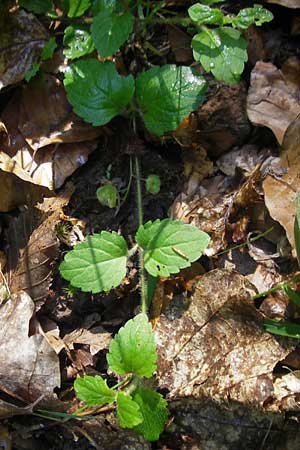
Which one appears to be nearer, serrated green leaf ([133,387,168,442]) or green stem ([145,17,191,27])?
serrated green leaf ([133,387,168,442])

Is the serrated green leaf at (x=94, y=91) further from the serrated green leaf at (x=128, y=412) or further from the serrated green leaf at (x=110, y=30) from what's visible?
the serrated green leaf at (x=128, y=412)

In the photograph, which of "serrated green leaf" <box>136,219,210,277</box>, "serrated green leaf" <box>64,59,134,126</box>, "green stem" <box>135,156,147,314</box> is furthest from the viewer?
"serrated green leaf" <box>64,59,134,126</box>

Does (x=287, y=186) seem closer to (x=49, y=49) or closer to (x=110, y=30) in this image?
(x=110, y=30)

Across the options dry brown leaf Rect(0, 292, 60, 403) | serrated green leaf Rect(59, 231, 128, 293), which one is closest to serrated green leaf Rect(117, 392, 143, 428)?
dry brown leaf Rect(0, 292, 60, 403)

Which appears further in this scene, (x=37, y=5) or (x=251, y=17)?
(x=37, y=5)

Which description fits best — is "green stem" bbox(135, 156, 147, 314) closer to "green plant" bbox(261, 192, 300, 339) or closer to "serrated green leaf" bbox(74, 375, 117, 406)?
"serrated green leaf" bbox(74, 375, 117, 406)

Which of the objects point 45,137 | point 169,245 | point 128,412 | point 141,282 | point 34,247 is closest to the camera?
point 128,412

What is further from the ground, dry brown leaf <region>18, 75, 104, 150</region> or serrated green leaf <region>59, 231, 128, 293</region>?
dry brown leaf <region>18, 75, 104, 150</region>

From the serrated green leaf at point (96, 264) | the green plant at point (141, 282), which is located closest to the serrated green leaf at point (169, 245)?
the green plant at point (141, 282)

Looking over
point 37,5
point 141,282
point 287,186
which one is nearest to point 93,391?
point 141,282
